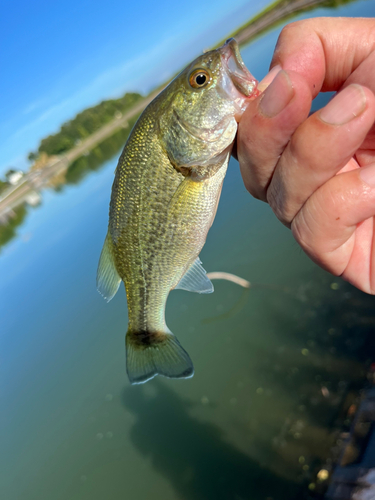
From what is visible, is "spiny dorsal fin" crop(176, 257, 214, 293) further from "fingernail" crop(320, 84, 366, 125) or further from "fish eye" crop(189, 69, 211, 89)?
"fingernail" crop(320, 84, 366, 125)

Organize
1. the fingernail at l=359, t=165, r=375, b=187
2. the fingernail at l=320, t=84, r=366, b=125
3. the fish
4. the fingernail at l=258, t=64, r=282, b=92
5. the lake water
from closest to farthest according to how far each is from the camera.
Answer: the fingernail at l=320, t=84, r=366, b=125
the fingernail at l=359, t=165, r=375, b=187
the fingernail at l=258, t=64, r=282, b=92
the fish
the lake water

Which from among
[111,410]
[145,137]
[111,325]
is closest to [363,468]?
[145,137]

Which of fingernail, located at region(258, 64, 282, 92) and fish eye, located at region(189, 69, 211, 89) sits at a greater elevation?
fish eye, located at region(189, 69, 211, 89)

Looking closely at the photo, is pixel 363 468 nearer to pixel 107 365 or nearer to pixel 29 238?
pixel 107 365

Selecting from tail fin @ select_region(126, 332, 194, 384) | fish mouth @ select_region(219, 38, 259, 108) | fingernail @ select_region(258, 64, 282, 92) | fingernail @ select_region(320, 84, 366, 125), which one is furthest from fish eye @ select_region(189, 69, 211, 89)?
tail fin @ select_region(126, 332, 194, 384)

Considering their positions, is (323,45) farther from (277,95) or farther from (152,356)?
(152,356)

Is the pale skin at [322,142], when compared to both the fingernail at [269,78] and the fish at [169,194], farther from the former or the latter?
the fish at [169,194]
